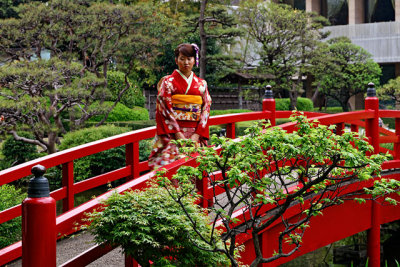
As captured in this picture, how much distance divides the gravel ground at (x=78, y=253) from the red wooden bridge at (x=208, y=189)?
366mm

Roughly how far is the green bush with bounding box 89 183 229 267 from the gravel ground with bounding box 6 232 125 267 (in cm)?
117

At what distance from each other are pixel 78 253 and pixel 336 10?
111ft

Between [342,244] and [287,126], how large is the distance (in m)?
5.82

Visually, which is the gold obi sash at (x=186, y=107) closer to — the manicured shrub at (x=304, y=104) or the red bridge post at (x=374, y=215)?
the red bridge post at (x=374, y=215)

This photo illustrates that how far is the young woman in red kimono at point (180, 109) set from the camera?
17.6 ft

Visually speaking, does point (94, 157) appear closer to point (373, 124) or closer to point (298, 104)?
point (373, 124)

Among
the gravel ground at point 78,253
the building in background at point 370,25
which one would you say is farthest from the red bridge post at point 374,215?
the building in background at point 370,25

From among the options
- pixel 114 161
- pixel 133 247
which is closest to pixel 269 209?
pixel 133 247

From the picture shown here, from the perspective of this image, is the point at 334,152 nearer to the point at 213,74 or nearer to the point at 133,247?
the point at 133,247

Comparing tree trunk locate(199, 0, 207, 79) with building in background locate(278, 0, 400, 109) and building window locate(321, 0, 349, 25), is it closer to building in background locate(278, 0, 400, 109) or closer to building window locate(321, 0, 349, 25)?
building in background locate(278, 0, 400, 109)

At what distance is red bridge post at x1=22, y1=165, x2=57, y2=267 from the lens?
2.91 meters

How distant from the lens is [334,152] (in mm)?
3436

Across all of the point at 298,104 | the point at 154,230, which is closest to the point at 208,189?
the point at 154,230

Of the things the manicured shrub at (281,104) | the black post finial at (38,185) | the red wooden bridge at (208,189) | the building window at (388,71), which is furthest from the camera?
the building window at (388,71)
